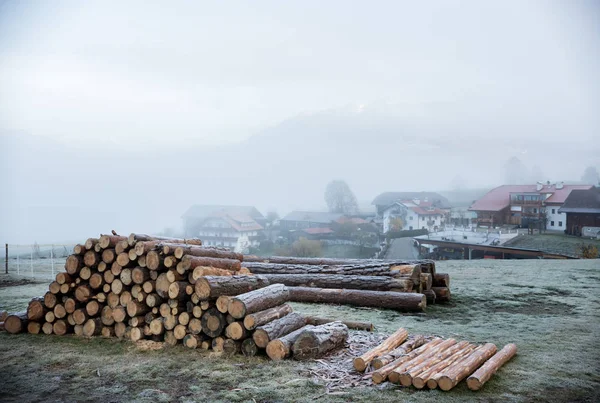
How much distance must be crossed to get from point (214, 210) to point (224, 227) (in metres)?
1.59

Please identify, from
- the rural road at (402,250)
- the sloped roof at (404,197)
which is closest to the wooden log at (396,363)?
the rural road at (402,250)

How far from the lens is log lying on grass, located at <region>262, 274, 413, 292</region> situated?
9.67 m

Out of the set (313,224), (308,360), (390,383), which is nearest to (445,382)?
(390,383)

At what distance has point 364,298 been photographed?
939cm

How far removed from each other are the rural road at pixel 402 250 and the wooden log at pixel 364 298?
43.0 feet

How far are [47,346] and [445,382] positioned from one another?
557 cm

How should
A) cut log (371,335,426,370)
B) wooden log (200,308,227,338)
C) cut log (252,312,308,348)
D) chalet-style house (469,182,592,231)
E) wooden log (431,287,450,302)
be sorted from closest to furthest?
cut log (371,335,426,370) → cut log (252,312,308,348) → wooden log (200,308,227,338) → wooden log (431,287,450,302) → chalet-style house (469,182,592,231)

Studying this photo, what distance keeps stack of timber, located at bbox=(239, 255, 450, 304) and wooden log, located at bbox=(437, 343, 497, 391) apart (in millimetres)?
3224

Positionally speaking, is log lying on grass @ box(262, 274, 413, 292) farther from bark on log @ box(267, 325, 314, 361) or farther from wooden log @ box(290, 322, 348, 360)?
bark on log @ box(267, 325, 314, 361)

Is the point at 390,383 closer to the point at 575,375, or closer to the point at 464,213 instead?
the point at 575,375

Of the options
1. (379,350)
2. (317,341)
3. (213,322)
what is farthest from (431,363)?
(213,322)

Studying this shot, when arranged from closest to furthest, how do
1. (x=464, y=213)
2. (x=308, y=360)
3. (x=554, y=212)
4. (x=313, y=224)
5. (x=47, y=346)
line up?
(x=308, y=360) < (x=47, y=346) < (x=554, y=212) < (x=464, y=213) < (x=313, y=224)

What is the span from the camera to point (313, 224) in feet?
88.3

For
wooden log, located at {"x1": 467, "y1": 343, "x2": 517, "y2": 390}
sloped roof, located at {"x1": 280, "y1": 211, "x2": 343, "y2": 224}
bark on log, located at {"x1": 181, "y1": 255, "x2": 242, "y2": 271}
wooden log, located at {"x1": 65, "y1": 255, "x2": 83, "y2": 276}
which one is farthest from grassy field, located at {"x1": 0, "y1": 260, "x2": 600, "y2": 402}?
sloped roof, located at {"x1": 280, "y1": 211, "x2": 343, "y2": 224}
